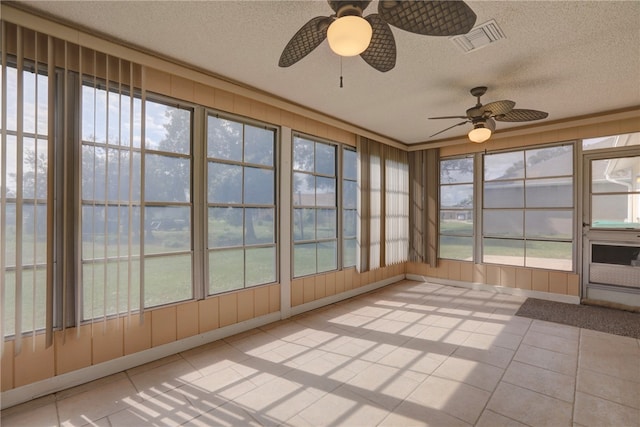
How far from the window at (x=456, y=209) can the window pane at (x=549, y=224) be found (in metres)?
0.85

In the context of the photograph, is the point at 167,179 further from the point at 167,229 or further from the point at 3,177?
the point at 3,177

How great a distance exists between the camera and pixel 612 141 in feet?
13.5

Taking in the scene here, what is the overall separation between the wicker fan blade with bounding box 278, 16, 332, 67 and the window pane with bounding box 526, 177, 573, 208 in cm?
446

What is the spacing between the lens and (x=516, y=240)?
4844 mm

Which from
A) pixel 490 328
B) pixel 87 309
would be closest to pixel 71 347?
pixel 87 309

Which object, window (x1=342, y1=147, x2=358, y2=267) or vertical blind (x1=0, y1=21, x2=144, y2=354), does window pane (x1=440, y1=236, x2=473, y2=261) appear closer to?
window (x1=342, y1=147, x2=358, y2=267)

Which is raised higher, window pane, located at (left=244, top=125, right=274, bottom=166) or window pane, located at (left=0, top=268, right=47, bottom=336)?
window pane, located at (left=244, top=125, right=274, bottom=166)

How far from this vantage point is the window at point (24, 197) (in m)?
1.97

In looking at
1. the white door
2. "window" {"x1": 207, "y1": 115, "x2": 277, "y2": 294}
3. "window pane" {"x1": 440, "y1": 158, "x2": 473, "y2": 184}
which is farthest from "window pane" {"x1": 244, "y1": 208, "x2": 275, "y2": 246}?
the white door

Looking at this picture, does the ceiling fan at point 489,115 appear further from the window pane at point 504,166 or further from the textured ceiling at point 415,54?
the window pane at point 504,166

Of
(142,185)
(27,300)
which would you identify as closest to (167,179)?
(142,185)

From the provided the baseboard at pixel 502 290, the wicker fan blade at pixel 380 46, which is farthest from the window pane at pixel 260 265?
the baseboard at pixel 502 290

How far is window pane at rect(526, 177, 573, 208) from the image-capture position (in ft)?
14.6

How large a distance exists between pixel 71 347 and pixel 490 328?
3.99m
